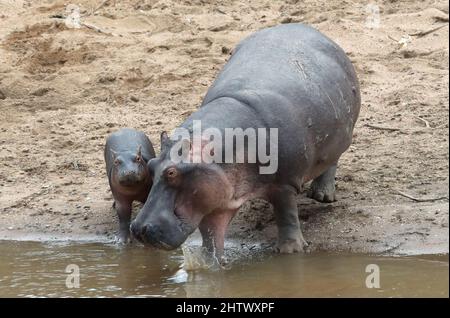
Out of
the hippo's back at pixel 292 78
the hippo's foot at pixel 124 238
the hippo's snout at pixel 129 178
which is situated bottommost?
the hippo's foot at pixel 124 238

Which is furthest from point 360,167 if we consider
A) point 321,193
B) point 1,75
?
point 1,75

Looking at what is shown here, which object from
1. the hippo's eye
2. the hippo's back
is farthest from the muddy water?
the hippo's back

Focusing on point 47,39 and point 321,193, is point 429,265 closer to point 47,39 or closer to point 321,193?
point 321,193

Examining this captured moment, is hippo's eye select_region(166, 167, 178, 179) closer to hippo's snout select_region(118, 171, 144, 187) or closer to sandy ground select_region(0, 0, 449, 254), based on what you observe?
hippo's snout select_region(118, 171, 144, 187)

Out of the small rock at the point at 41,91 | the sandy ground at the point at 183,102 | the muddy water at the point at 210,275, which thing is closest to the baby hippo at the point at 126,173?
the muddy water at the point at 210,275

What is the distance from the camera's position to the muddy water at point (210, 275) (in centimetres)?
558

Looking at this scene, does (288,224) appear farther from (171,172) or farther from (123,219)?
(123,219)

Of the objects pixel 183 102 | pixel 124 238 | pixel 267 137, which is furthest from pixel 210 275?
pixel 183 102

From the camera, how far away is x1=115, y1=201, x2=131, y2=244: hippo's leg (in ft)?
23.7

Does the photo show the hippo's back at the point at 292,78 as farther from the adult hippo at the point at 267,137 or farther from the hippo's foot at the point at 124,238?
the hippo's foot at the point at 124,238

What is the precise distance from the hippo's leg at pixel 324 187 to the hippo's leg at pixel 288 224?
29.2 inches
